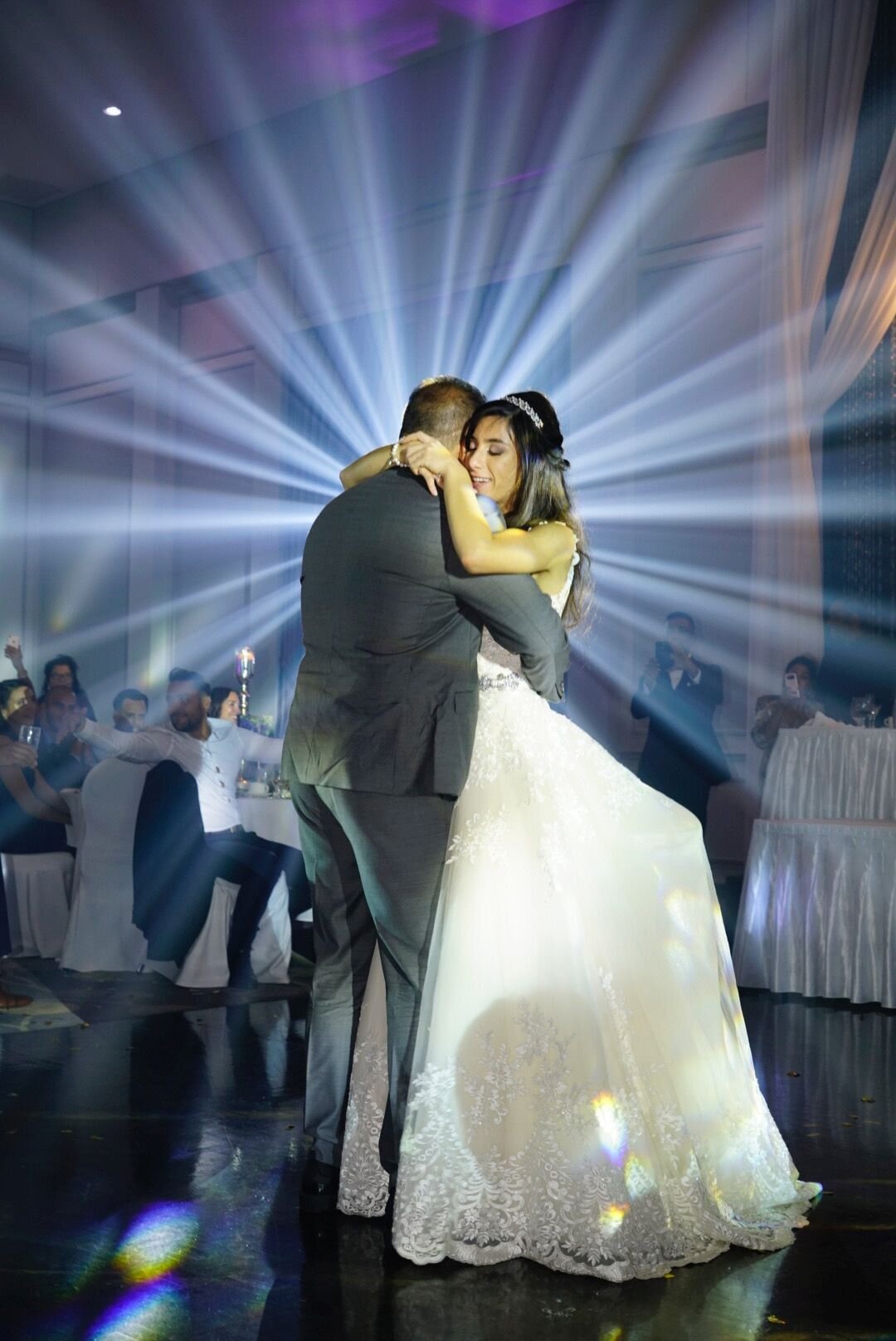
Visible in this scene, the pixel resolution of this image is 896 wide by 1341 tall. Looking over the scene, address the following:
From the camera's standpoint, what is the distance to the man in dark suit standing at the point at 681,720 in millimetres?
6090

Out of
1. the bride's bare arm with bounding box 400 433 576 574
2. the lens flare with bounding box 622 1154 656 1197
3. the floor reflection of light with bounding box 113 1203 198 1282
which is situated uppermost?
the bride's bare arm with bounding box 400 433 576 574

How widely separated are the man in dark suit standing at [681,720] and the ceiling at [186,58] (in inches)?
145

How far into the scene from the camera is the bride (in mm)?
2053

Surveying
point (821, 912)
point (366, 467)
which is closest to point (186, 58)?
point (821, 912)

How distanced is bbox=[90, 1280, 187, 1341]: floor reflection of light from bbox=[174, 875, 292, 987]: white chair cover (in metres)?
2.87

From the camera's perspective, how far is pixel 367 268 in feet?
28.3

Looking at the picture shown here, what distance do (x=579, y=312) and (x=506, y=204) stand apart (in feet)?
2.89

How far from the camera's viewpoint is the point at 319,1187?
2.36 metres

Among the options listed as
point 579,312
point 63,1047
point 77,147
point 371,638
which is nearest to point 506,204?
point 579,312

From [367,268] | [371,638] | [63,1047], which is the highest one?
[367,268]

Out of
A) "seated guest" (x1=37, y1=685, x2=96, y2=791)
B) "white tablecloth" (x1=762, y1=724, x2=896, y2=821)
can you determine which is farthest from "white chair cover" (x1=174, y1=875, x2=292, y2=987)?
"white tablecloth" (x1=762, y1=724, x2=896, y2=821)

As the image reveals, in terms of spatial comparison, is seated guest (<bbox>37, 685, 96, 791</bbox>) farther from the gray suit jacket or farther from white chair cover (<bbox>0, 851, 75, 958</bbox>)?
the gray suit jacket

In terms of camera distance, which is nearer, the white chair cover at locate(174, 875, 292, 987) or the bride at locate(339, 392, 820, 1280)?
the bride at locate(339, 392, 820, 1280)

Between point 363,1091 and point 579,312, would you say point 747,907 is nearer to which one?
point 363,1091
